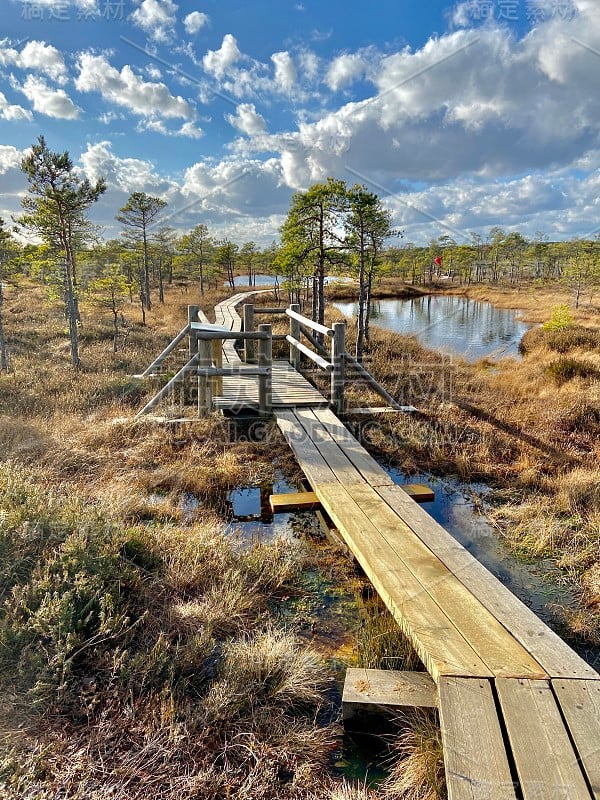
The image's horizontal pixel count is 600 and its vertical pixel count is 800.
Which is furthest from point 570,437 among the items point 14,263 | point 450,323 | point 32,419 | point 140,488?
point 450,323

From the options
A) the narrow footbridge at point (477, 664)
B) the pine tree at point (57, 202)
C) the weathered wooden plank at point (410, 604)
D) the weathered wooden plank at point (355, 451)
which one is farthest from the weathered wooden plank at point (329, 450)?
the pine tree at point (57, 202)

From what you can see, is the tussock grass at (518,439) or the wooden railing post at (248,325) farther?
the wooden railing post at (248,325)

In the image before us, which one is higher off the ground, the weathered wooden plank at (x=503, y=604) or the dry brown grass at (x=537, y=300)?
the dry brown grass at (x=537, y=300)

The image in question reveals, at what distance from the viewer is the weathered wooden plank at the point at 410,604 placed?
274cm

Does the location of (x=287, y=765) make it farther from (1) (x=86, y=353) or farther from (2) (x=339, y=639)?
(1) (x=86, y=353)

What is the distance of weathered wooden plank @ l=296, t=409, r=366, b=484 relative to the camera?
5.51m

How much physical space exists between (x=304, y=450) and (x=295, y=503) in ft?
3.76

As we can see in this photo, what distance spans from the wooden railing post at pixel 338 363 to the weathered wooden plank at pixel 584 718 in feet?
18.4

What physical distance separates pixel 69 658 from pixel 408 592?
224cm

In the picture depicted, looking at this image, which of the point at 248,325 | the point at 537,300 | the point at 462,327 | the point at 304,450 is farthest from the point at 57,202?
the point at 537,300

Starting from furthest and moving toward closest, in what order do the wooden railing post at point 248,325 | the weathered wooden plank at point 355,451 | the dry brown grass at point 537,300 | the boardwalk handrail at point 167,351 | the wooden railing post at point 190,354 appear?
1. the dry brown grass at point 537,300
2. the wooden railing post at point 248,325
3. the boardwalk handrail at point 167,351
4. the wooden railing post at point 190,354
5. the weathered wooden plank at point 355,451

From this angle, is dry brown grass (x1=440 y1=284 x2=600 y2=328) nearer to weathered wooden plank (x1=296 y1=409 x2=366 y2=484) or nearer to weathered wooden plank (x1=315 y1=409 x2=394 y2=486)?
weathered wooden plank (x1=315 y1=409 x2=394 y2=486)

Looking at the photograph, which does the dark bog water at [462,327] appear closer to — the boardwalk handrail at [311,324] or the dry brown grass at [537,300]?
the dry brown grass at [537,300]

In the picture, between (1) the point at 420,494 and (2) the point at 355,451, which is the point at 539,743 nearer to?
(1) the point at 420,494
